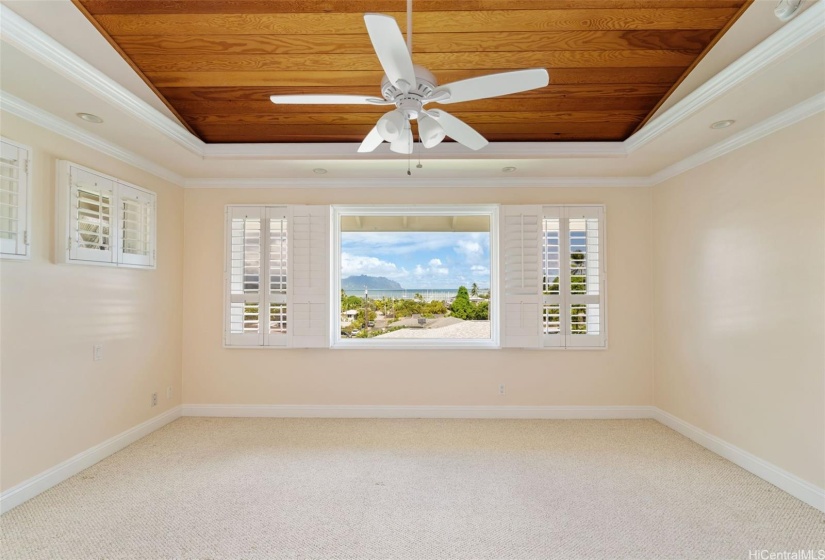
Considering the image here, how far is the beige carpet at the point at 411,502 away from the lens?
2.12 m

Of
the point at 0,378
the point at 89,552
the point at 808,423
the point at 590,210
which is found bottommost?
the point at 89,552

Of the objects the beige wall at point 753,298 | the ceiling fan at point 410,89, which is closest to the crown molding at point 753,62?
the beige wall at point 753,298

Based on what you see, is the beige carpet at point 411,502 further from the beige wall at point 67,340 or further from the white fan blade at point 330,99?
the white fan blade at point 330,99

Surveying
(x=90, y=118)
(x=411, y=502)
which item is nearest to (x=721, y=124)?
(x=411, y=502)

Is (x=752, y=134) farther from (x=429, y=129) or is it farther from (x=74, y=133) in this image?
(x=74, y=133)

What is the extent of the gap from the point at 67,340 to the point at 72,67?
71.0 inches

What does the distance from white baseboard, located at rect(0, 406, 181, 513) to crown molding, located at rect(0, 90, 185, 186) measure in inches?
90.4

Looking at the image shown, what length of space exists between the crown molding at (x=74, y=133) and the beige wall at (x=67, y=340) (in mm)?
48

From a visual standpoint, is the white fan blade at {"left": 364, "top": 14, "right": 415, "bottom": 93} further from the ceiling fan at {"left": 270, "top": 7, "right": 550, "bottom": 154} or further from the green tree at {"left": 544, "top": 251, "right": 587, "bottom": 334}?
the green tree at {"left": 544, "top": 251, "right": 587, "bottom": 334}

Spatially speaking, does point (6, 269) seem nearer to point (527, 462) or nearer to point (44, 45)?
point (44, 45)

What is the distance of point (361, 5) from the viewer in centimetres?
238

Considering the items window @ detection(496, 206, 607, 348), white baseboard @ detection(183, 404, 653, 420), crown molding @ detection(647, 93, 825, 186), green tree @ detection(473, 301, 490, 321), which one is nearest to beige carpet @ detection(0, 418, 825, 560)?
white baseboard @ detection(183, 404, 653, 420)

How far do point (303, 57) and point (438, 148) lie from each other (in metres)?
1.27

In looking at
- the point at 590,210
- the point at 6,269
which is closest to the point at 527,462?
the point at 590,210
